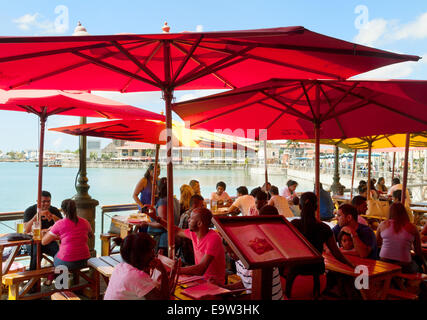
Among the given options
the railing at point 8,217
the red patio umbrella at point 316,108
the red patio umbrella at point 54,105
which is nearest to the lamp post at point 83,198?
the railing at point 8,217

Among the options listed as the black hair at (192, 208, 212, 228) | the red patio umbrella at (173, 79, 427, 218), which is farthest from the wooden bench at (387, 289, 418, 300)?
the black hair at (192, 208, 212, 228)

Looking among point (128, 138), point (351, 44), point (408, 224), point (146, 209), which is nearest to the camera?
point (351, 44)

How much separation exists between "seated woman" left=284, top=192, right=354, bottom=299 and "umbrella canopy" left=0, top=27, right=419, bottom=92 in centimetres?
136

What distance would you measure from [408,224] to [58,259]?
4.05m

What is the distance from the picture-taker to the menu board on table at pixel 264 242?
2.04m

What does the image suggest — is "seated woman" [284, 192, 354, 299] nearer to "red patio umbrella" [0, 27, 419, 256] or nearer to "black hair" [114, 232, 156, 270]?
"red patio umbrella" [0, 27, 419, 256]

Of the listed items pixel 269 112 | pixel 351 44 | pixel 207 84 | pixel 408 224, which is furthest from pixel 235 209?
pixel 351 44

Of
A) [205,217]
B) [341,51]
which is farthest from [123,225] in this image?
[341,51]

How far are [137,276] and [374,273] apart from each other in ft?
6.98

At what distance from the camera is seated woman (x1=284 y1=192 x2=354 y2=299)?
116 inches

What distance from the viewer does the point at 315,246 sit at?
314cm
